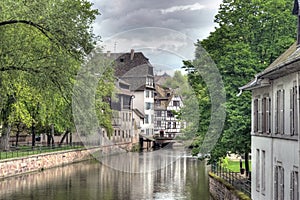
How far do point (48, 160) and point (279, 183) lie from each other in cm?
3069

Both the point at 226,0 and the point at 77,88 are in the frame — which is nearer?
the point at 77,88

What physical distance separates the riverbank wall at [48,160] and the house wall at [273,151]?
19981mm

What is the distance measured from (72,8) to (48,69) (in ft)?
6.58

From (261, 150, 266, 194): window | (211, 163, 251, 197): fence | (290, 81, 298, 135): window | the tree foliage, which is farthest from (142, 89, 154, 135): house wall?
(290, 81, 298, 135): window

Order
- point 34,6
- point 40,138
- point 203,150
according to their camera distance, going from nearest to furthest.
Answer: point 34,6
point 203,150
point 40,138

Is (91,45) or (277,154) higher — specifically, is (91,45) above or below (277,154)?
above

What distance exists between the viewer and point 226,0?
2908 centimetres

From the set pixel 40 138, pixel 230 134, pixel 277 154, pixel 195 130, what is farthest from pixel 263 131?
pixel 40 138

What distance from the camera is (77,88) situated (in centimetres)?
1681

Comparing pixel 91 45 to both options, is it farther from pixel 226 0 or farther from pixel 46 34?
pixel 226 0

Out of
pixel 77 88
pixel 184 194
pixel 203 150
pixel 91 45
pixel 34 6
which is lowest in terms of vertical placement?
pixel 184 194

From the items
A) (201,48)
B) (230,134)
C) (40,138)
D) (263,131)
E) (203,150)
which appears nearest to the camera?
(263,131)

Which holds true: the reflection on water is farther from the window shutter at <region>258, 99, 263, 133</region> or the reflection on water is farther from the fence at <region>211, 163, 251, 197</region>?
the window shutter at <region>258, 99, 263, 133</region>

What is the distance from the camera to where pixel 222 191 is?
2495cm
